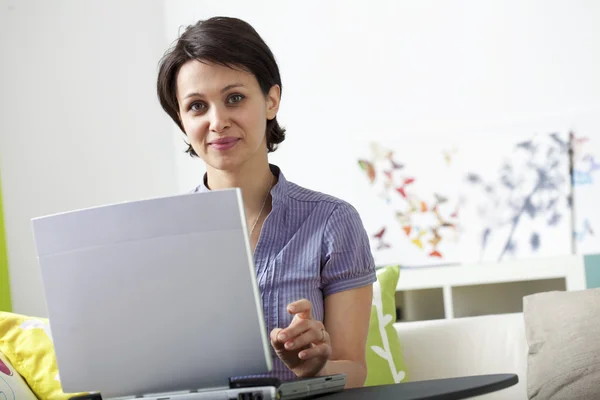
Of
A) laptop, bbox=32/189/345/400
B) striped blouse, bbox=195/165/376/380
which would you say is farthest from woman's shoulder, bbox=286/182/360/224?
laptop, bbox=32/189/345/400

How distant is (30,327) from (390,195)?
197 cm

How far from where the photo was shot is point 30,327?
2.15 meters

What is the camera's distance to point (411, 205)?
376 cm

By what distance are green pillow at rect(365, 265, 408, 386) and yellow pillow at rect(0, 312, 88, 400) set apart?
2.44 ft

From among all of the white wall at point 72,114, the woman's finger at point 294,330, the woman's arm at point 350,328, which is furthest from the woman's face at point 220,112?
the white wall at point 72,114

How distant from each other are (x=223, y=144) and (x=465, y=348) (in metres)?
1.10

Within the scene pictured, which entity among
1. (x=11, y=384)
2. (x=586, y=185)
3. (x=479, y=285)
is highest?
(x=586, y=185)

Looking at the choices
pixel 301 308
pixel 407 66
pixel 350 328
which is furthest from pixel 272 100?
pixel 407 66

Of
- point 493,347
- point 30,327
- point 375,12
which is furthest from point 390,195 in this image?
point 30,327

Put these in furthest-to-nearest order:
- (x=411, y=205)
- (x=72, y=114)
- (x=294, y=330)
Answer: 1. (x=411, y=205)
2. (x=72, y=114)
3. (x=294, y=330)

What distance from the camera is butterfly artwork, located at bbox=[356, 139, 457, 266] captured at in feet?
12.2

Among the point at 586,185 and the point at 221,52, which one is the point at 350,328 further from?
the point at 586,185

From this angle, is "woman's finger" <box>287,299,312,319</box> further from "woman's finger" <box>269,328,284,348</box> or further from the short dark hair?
the short dark hair

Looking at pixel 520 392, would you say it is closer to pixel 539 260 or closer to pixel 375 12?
pixel 539 260
